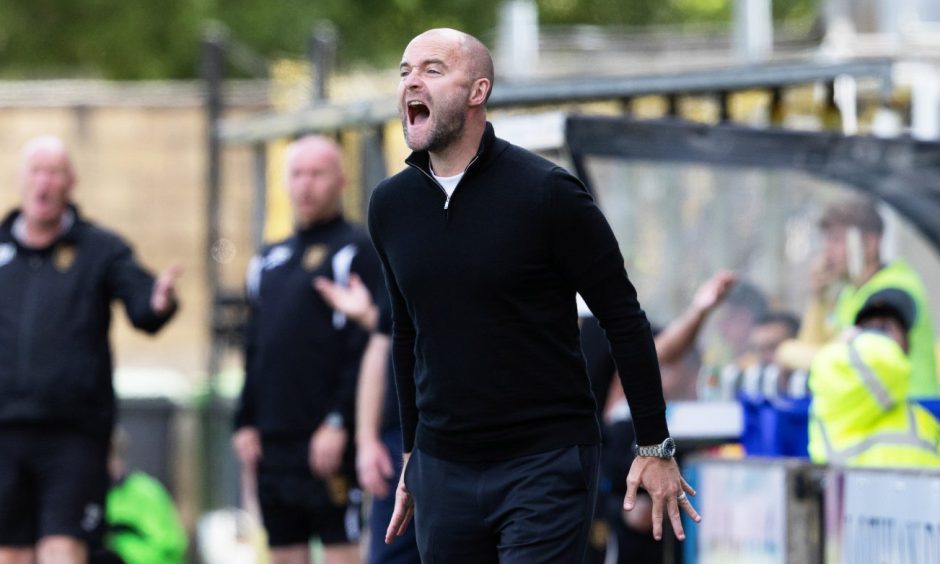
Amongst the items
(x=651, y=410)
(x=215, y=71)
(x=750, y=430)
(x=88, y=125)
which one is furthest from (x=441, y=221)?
(x=88, y=125)

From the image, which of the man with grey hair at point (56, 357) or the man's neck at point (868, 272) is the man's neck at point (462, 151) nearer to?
the man with grey hair at point (56, 357)

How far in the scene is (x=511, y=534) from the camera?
498 centimetres

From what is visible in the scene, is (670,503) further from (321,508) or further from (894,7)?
(894,7)

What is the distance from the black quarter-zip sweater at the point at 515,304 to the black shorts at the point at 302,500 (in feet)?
10.9

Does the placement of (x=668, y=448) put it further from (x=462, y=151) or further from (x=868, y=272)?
(x=868, y=272)

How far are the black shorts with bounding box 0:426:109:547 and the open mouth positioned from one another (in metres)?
3.80

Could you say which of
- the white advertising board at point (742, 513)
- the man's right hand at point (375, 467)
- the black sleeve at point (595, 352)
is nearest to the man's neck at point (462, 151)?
the white advertising board at point (742, 513)

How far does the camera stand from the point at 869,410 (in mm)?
7141

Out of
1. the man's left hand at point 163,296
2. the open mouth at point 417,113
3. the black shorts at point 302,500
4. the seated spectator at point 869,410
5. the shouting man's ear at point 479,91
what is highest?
the shouting man's ear at point 479,91

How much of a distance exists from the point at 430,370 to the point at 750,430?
326 centimetres

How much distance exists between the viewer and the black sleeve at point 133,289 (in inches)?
330

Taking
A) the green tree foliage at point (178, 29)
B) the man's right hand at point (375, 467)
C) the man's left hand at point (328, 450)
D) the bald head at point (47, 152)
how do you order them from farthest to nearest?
the green tree foliage at point (178, 29)
the bald head at point (47, 152)
the man's left hand at point (328, 450)
the man's right hand at point (375, 467)

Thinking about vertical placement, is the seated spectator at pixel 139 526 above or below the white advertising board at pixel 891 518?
below

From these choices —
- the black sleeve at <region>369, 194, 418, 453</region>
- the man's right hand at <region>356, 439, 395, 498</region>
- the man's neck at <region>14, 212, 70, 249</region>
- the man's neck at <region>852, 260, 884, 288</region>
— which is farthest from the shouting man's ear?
the man's neck at <region>852, 260, 884, 288</region>
